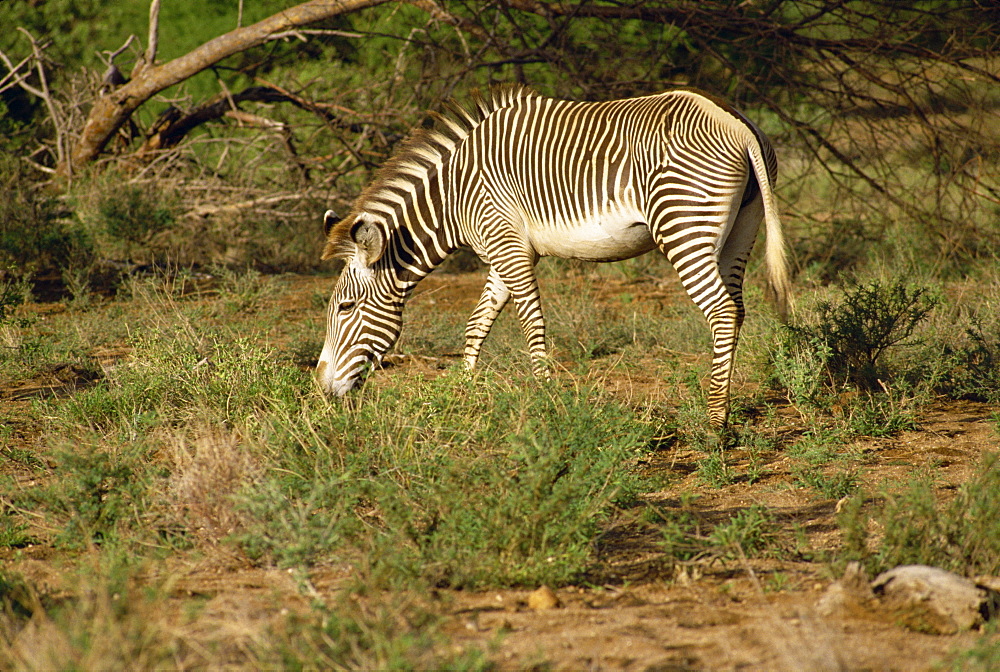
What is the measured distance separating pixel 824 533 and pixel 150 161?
9.03 m

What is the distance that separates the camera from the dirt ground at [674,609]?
2.81 metres

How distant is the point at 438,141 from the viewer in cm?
621

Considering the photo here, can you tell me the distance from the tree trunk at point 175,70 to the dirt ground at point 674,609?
21.5 feet

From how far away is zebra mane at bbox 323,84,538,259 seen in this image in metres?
6.18

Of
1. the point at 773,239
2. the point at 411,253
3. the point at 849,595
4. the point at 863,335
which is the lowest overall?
the point at 849,595

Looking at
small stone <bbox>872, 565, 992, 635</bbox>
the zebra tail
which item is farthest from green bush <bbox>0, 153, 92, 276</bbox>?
small stone <bbox>872, 565, 992, 635</bbox>

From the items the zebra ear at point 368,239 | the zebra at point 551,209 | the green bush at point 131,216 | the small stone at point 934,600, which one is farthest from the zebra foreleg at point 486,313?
the green bush at point 131,216

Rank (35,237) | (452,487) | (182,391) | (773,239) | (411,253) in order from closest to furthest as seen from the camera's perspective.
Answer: (452,487), (773,239), (182,391), (411,253), (35,237)

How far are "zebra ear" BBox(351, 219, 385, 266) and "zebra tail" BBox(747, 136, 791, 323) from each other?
2.36 meters

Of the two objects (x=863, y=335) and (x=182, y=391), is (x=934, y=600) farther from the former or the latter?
(x=182, y=391)

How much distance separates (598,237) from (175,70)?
19.5 feet

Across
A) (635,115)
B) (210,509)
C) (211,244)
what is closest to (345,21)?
(211,244)

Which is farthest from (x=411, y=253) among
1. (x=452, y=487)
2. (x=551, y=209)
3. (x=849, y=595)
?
(x=849, y=595)

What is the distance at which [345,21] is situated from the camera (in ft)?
39.0
